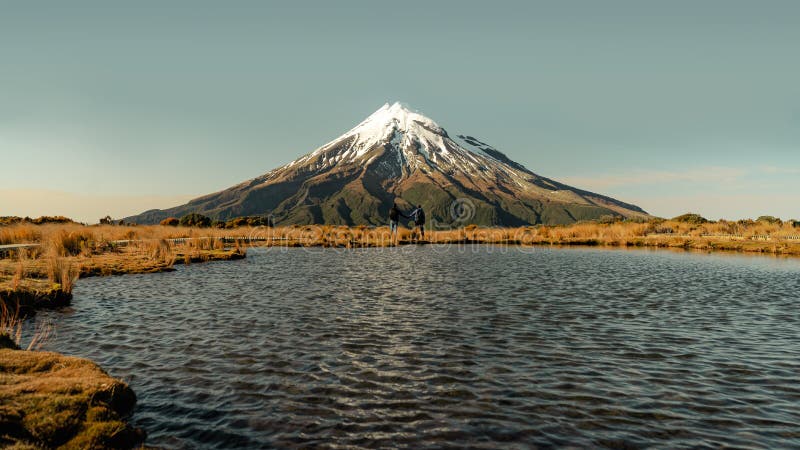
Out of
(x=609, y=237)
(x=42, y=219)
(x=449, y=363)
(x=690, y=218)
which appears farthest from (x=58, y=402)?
(x=690, y=218)

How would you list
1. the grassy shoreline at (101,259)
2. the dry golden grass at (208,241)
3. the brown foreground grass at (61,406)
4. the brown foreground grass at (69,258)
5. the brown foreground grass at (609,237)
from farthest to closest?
the brown foreground grass at (609,237)
the dry golden grass at (208,241)
the brown foreground grass at (69,258)
the grassy shoreline at (101,259)
the brown foreground grass at (61,406)

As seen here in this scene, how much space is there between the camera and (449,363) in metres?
10.5

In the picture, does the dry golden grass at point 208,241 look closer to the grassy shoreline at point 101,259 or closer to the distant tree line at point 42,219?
the grassy shoreline at point 101,259

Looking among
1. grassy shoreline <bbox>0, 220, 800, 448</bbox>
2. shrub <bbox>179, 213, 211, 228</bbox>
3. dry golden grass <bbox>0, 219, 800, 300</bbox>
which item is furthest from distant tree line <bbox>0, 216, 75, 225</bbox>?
grassy shoreline <bbox>0, 220, 800, 448</bbox>

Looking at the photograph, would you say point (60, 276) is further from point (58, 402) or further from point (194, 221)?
point (194, 221)

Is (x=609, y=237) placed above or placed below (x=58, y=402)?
above

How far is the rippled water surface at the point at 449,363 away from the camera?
7.35 m

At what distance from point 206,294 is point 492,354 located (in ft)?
43.5

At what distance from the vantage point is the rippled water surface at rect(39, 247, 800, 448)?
289 inches

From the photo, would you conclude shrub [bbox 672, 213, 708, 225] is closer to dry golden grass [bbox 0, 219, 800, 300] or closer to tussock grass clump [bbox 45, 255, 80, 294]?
dry golden grass [bbox 0, 219, 800, 300]

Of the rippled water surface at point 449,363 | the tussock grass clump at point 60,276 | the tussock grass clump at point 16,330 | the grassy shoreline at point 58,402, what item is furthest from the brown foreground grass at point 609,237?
the grassy shoreline at point 58,402

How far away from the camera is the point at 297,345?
11.8 metres

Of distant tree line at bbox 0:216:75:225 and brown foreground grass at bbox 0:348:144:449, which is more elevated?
distant tree line at bbox 0:216:75:225

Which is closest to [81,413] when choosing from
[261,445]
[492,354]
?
[261,445]
